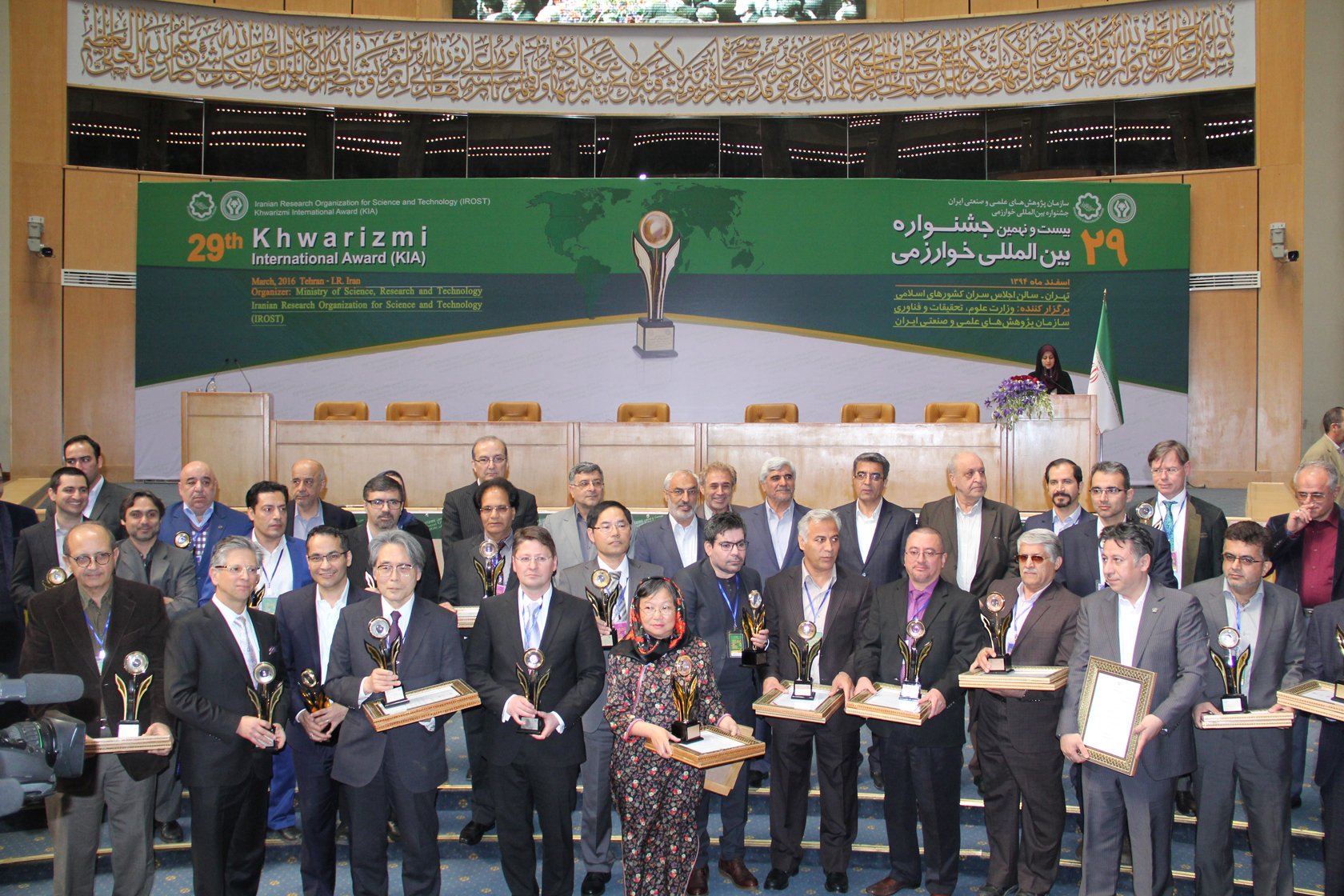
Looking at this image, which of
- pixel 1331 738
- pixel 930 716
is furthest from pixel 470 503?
pixel 1331 738

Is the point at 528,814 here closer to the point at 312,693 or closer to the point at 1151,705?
the point at 312,693

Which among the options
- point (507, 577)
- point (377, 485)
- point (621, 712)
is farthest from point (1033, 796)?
point (377, 485)

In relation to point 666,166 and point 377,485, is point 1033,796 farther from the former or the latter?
point 666,166

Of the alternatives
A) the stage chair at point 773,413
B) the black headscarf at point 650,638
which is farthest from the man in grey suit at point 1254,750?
the stage chair at point 773,413

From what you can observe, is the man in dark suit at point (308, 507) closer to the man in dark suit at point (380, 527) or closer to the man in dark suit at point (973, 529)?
the man in dark suit at point (380, 527)

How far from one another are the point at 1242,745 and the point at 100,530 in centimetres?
395

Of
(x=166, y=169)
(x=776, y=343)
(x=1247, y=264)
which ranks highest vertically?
(x=166, y=169)

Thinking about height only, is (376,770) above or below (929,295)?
below

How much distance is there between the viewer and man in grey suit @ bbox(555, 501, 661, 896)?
4.12 m

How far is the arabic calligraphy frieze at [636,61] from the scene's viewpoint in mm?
11891

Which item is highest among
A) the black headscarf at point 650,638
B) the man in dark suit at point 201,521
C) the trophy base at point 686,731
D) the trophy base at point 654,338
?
the trophy base at point 654,338

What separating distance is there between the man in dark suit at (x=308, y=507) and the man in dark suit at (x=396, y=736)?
1.52m

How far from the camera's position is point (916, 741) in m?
4.00

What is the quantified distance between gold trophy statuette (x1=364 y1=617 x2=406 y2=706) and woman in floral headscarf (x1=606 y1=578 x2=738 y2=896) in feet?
2.24
